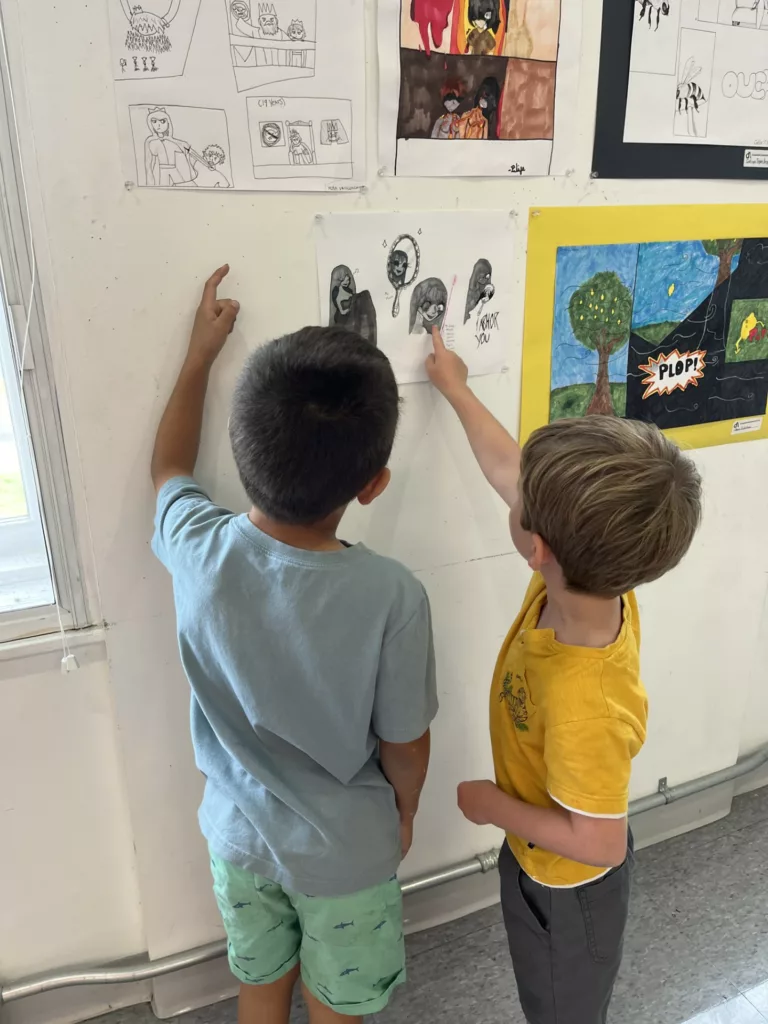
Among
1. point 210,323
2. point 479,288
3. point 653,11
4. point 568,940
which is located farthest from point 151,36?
point 568,940

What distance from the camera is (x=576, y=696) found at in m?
0.91

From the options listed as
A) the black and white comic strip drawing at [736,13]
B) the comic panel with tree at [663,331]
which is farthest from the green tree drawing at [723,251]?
the black and white comic strip drawing at [736,13]

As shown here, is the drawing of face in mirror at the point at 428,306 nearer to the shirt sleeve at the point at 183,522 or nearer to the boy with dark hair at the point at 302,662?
the boy with dark hair at the point at 302,662

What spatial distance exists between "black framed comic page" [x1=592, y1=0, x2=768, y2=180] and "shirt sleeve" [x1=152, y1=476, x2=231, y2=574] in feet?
2.71

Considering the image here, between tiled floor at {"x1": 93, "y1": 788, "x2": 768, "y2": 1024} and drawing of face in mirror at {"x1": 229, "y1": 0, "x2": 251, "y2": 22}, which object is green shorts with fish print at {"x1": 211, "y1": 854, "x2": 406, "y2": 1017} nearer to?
tiled floor at {"x1": 93, "y1": 788, "x2": 768, "y2": 1024}

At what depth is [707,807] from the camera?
1.92m

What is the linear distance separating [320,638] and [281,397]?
0.28 metres

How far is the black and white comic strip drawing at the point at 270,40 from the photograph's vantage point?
975mm

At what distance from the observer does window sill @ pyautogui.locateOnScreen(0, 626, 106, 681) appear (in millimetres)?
1173

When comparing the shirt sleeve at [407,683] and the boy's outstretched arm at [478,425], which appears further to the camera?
the boy's outstretched arm at [478,425]

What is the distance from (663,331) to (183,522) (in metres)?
0.94

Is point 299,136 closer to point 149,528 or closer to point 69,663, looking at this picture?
point 149,528

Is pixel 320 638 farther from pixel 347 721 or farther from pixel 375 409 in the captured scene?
pixel 375 409

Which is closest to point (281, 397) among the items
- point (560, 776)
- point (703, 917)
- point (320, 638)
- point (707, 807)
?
point (320, 638)
